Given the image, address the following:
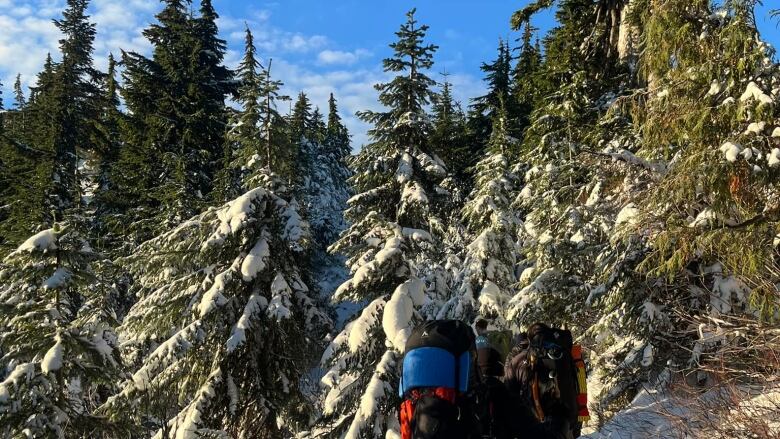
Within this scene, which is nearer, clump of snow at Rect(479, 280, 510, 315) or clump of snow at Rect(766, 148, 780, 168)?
clump of snow at Rect(766, 148, 780, 168)

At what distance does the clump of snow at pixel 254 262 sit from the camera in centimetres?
1148

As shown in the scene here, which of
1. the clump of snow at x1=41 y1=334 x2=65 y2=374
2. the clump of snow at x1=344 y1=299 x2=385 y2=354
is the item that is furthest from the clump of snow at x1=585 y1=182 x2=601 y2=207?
the clump of snow at x1=41 y1=334 x2=65 y2=374

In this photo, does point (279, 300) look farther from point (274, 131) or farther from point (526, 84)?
point (526, 84)

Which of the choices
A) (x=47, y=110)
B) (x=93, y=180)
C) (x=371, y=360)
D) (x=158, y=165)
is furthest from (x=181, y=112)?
(x=371, y=360)

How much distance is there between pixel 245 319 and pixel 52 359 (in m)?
3.40

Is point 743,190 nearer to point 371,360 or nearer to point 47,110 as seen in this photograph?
point 371,360

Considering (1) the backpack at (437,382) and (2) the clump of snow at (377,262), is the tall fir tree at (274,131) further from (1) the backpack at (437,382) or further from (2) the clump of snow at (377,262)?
(1) the backpack at (437,382)

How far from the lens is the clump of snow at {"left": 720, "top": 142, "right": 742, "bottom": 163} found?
721 cm

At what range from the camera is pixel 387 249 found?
11.6 m

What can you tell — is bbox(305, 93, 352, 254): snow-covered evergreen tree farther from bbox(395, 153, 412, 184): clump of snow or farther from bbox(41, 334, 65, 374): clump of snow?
bbox(41, 334, 65, 374): clump of snow

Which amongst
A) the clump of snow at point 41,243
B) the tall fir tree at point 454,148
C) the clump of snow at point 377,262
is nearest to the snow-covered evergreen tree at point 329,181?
the tall fir tree at point 454,148

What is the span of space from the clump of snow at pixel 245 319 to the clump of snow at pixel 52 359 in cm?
292

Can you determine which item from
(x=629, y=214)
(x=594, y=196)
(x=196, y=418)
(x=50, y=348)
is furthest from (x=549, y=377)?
(x=594, y=196)

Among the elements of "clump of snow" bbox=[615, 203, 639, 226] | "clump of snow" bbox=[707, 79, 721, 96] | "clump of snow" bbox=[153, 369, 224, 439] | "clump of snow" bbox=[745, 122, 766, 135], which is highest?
"clump of snow" bbox=[707, 79, 721, 96]
